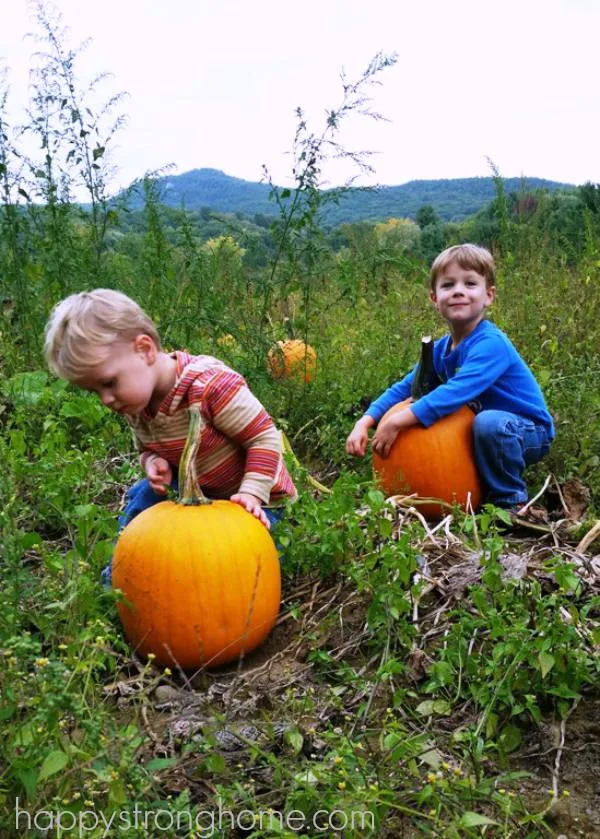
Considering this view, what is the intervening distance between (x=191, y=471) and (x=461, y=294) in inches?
69.2

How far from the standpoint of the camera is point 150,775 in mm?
1708

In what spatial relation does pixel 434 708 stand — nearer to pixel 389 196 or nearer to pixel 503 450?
pixel 503 450

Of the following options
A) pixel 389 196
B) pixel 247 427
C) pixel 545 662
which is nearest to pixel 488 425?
pixel 247 427

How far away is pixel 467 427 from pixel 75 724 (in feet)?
7.45

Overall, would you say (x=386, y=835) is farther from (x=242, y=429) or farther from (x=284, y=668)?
(x=242, y=429)

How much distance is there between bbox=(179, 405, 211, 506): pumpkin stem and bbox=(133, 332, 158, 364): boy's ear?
28 centimetres

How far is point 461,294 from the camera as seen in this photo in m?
3.86

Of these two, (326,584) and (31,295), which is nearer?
(326,584)

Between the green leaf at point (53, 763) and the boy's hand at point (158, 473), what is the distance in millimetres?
1464

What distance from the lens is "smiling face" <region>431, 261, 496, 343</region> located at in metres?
3.87

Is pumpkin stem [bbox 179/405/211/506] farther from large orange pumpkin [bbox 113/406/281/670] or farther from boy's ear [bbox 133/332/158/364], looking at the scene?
boy's ear [bbox 133/332/158/364]

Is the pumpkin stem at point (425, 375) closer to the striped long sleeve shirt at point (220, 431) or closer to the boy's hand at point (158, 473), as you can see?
the striped long sleeve shirt at point (220, 431)

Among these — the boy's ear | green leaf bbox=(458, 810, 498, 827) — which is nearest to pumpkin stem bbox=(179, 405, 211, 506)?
the boy's ear

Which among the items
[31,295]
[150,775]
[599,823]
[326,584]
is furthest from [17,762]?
[31,295]
